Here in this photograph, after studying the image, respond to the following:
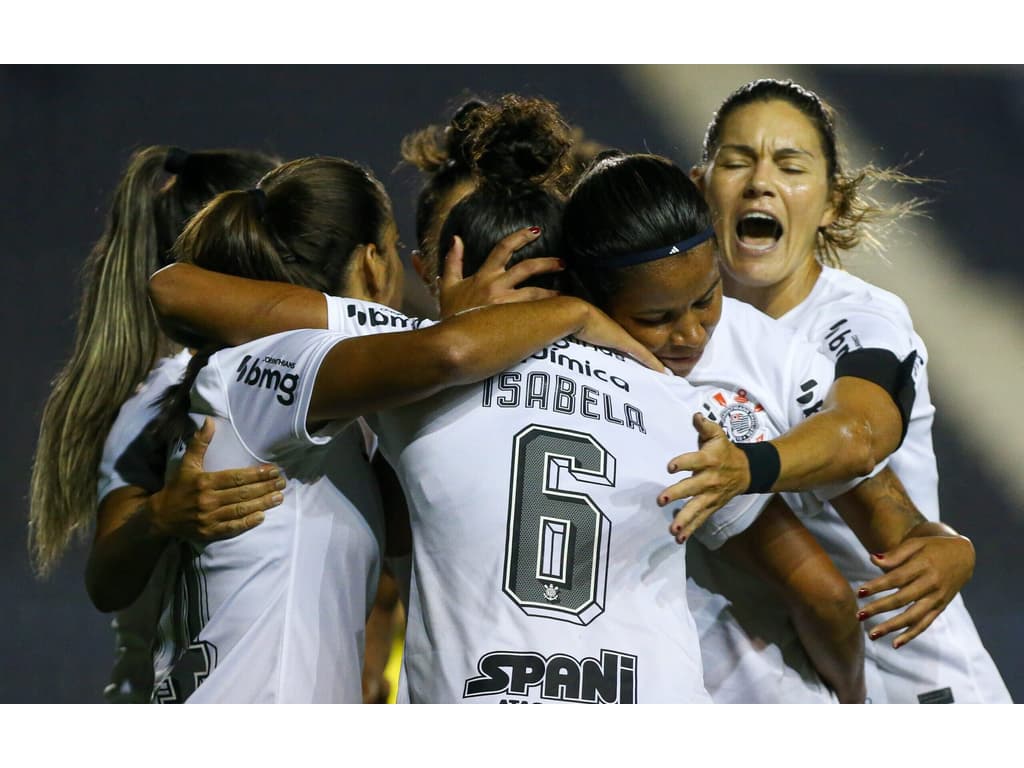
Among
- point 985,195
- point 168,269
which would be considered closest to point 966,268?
point 985,195

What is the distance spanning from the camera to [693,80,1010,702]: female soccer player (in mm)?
2172

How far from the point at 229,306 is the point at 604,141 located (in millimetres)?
1591

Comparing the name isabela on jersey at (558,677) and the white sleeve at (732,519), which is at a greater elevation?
the white sleeve at (732,519)

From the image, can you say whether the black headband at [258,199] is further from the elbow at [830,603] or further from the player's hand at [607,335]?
the elbow at [830,603]

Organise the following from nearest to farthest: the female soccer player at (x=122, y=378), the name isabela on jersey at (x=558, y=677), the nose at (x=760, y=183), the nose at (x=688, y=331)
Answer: the name isabela on jersey at (x=558, y=677) → the nose at (x=688, y=331) → the female soccer player at (x=122, y=378) → the nose at (x=760, y=183)

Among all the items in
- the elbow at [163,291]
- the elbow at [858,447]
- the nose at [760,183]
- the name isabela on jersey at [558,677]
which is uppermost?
the nose at [760,183]

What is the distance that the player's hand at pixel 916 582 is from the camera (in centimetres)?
180

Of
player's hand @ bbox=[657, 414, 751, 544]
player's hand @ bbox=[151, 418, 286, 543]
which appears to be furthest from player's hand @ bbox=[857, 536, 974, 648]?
player's hand @ bbox=[151, 418, 286, 543]

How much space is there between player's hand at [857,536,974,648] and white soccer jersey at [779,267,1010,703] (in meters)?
0.28

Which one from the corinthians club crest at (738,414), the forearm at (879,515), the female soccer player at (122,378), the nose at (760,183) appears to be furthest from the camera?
the nose at (760,183)

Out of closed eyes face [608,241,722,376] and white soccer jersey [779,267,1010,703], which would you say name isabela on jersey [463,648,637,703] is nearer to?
closed eyes face [608,241,722,376]

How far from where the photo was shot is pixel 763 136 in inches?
93.3

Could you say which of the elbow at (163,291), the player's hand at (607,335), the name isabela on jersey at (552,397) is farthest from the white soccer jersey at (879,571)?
the elbow at (163,291)

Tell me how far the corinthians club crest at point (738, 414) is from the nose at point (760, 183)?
72 cm
